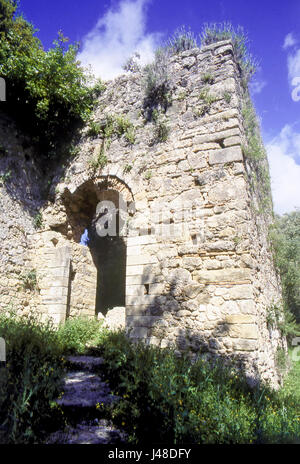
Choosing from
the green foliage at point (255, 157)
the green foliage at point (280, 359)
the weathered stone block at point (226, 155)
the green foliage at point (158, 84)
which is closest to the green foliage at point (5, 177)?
the green foliage at point (158, 84)

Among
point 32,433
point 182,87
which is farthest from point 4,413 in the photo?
point 182,87

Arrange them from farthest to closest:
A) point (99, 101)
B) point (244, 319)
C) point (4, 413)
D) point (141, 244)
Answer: point (99, 101)
point (141, 244)
point (244, 319)
point (4, 413)

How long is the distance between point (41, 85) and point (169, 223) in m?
4.24

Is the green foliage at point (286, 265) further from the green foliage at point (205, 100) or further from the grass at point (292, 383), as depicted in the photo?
the green foliage at point (205, 100)

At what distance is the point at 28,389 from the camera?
290 cm

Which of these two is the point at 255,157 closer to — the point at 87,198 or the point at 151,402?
the point at 87,198

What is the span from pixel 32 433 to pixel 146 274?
3156mm

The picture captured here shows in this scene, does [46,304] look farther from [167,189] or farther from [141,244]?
[167,189]

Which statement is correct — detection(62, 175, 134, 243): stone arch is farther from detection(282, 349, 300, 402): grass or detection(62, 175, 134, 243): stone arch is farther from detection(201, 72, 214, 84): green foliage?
detection(282, 349, 300, 402): grass

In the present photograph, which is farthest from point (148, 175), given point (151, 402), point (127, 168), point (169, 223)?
point (151, 402)

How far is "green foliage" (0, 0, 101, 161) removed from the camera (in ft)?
20.9

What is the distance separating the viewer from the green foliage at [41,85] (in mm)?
6367

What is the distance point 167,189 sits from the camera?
5641 millimetres

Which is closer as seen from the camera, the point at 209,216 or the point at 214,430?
the point at 214,430
